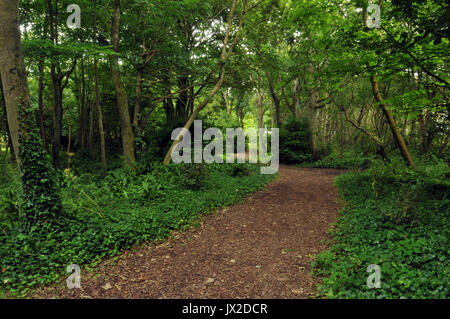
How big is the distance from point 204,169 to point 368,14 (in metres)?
7.47

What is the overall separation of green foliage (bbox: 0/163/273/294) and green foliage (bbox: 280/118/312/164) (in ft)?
27.0

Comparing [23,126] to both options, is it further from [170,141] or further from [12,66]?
[170,141]

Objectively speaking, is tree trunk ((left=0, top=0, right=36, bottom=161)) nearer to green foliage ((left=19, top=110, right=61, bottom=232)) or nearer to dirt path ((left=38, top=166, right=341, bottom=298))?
green foliage ((left=19, top=110, right=61, bottom=232))

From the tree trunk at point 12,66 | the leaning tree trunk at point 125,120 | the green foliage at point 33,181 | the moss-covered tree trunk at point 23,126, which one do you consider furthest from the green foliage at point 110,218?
the tree trunk at point 12,66

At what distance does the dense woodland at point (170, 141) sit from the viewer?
391cm

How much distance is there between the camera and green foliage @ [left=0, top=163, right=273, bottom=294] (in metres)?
3.87

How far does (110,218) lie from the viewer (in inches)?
213

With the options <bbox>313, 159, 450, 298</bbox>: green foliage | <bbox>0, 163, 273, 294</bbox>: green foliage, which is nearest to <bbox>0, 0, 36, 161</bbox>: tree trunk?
<bbox>0, 163, 273, 294</bbox>: green foliage

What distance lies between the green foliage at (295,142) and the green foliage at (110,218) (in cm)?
823

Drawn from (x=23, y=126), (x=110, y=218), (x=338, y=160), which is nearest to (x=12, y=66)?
(x=23, y=126)

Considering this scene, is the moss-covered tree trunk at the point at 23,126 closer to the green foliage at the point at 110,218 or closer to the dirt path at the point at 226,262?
the green foliage at the point at 110,218

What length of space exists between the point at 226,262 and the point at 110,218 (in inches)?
108

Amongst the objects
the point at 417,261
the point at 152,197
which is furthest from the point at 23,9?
the point at 417,261
